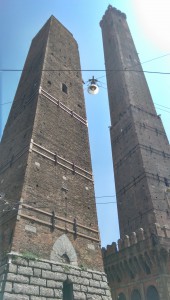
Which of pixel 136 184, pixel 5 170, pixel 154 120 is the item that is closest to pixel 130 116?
pixel 154 120

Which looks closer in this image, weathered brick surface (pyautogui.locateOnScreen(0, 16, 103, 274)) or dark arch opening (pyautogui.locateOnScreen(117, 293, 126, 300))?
weathered brick surface (pyautogui.locateOnScreen(0, 16, 103, 274))

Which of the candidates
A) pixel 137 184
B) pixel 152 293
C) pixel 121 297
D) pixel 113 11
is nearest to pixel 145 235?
pixel 152 293

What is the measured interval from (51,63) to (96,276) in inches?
483

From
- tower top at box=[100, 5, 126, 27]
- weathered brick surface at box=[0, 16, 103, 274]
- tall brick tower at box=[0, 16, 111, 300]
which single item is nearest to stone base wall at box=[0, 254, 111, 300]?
tall brick tower at box=[0, 16, 111, 300]

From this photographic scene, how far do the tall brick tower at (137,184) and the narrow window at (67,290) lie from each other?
25.1 ft

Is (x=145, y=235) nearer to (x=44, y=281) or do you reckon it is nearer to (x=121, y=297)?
(x=121, y=297)

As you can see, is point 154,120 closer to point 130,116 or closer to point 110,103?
point 130,116

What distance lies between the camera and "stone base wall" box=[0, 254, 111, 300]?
8.16 meters

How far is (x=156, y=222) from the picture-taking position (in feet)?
60.8

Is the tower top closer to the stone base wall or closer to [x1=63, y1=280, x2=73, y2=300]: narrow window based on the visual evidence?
the stone base wall

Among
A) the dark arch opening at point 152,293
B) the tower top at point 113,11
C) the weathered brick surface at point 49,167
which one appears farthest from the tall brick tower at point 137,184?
the tower top at point 113,11

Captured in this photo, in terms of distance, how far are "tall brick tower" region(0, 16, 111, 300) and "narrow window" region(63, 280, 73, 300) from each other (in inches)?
1.2

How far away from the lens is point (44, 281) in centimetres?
897

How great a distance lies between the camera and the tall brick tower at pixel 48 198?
29.6 ft
